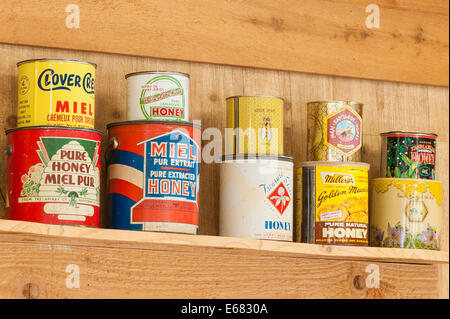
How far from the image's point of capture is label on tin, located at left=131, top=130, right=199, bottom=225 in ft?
5.00

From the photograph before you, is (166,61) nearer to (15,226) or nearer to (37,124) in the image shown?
(37,124)

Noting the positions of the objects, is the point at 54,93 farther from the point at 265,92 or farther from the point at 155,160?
the point at 265,92

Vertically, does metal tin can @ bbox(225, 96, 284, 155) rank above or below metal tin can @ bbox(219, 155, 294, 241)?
above

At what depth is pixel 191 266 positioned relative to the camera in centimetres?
167

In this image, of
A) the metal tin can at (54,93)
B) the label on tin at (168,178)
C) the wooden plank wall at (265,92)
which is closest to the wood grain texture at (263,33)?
the wooden plank wall at (265,92)

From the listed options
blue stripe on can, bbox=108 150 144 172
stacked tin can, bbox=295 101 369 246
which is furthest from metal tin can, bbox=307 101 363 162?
blue stripe on can, bbox=108 150 144 172

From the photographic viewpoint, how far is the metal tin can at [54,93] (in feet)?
4.92

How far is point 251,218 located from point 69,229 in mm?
337

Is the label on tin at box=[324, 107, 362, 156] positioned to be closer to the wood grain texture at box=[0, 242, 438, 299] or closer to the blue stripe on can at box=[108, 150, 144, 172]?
the wood grain texture at box=[0, 242, 438, 299]

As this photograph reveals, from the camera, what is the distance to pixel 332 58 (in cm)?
187

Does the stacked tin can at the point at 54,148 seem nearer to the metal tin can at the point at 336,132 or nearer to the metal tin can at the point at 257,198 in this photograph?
the metal tin can at the point at 257,198

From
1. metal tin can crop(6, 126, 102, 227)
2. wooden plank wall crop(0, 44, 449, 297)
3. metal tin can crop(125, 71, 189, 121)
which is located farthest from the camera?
wooden plank wall crop(0, 44, 449, 297)

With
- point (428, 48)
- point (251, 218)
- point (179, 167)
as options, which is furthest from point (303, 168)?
point (428, 48)

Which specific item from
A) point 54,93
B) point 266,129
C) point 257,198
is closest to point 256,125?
point 266,129
